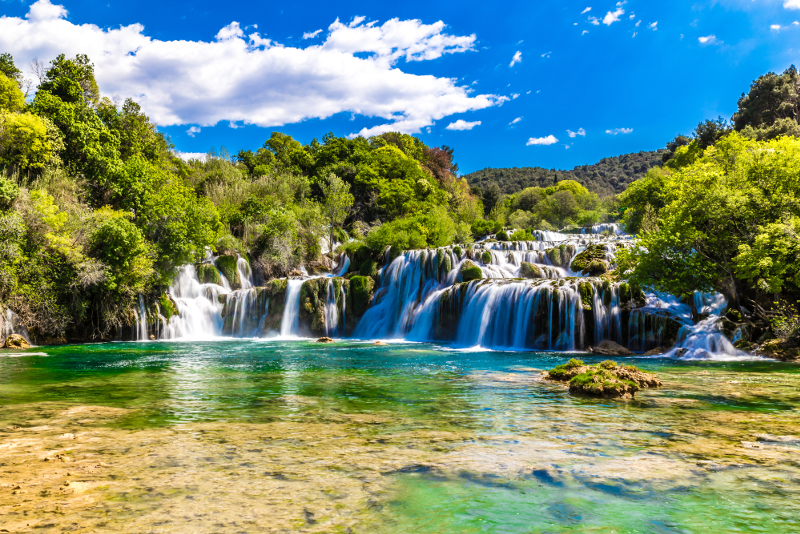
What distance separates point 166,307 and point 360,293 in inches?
509

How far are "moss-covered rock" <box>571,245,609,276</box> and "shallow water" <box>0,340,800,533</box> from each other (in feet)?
57.0

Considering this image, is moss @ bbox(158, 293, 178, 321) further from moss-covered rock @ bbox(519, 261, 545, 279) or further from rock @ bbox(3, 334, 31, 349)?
moss-covered rock @ bbox(519, 261, 545, 279)

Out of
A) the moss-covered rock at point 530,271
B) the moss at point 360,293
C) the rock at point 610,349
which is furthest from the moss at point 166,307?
the rock at point 610,349

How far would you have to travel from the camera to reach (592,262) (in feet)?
97.7

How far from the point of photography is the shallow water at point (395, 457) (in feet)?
14.3

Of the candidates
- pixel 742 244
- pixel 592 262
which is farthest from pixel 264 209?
pixel 742 244

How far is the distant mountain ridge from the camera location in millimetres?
135750

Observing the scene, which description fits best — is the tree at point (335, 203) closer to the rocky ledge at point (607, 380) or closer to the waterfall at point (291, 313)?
the waterfall at point (291, 313)

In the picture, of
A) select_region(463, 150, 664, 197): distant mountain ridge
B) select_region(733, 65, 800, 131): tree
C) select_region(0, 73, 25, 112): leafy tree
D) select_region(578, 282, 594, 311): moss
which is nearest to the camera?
select_region(578, 282, 594, 311): moss

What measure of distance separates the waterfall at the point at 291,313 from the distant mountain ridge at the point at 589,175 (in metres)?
107

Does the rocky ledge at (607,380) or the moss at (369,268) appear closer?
the rocky ledge at (607,380)

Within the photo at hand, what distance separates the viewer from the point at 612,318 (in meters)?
22.6

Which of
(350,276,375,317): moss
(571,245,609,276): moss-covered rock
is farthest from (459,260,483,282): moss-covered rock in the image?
(350,276,375,317): moss

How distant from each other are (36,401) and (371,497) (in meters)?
8.82
